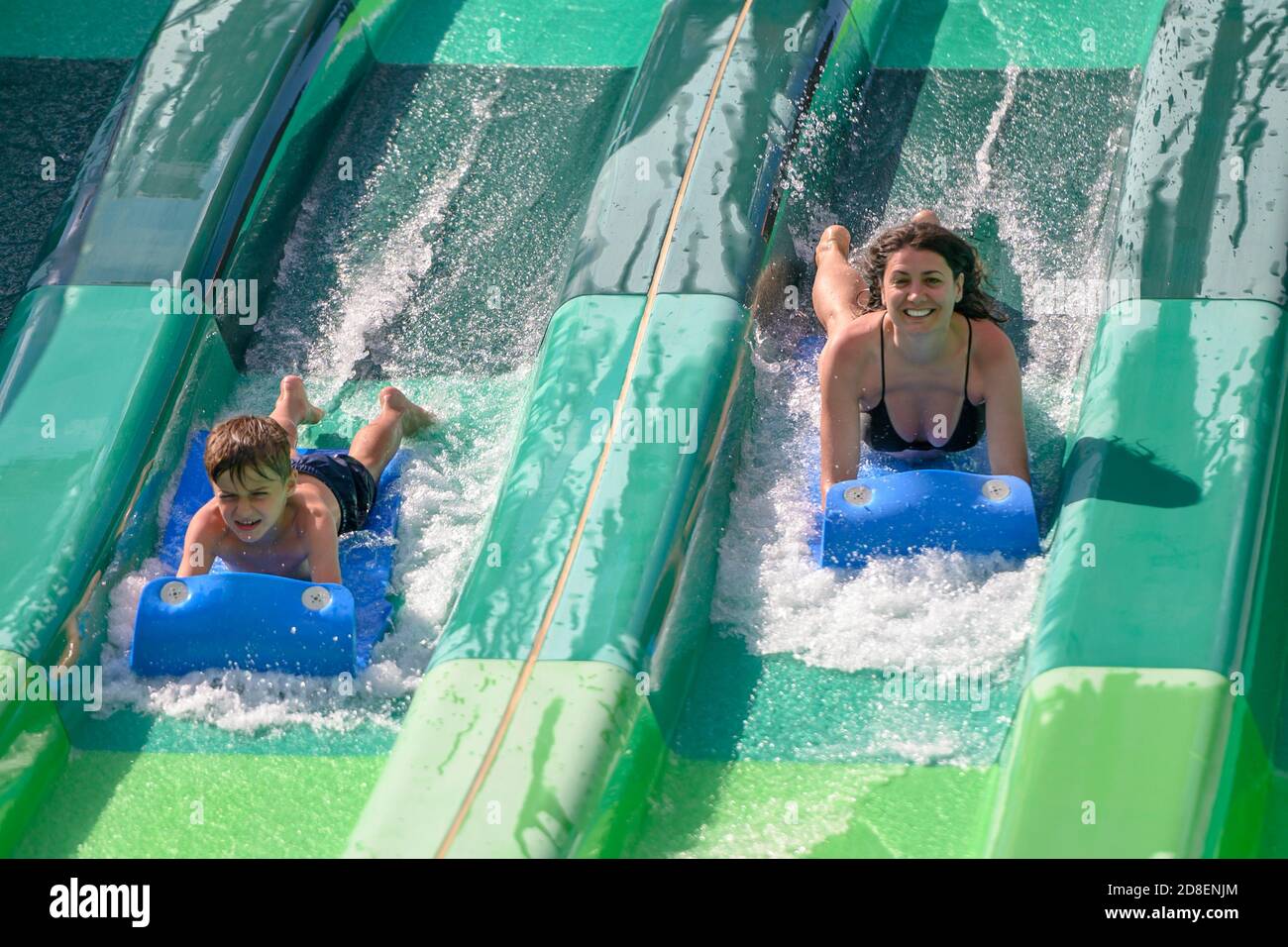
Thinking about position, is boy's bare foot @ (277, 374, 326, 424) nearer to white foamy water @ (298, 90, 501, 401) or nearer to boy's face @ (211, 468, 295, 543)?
white foamy water @ (298, 90, 501, 401)

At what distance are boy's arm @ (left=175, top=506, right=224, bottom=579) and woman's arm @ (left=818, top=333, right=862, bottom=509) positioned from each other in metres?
1.42

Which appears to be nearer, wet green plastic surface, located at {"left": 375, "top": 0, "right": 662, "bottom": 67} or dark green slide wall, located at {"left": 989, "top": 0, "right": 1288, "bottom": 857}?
dark green slide wall, located at {"left": 989, "top": 0, "right": 1288, "bottom": 857}

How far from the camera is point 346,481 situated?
13.9 ft

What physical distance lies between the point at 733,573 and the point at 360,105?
8.17 ft

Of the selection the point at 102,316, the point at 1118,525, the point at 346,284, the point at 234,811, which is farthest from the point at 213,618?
the point at 1118,525

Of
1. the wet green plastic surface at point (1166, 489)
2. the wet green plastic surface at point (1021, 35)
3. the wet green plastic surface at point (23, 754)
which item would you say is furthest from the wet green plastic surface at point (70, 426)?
the wet green plastic surface at point (1021, 35)

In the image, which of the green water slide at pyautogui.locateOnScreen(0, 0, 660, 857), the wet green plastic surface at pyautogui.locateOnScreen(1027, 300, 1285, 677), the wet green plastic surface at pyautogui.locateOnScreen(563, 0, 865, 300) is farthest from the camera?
the wet green plastic surface at pyautogui.locateOnScreen(563, 0, 865, 300)

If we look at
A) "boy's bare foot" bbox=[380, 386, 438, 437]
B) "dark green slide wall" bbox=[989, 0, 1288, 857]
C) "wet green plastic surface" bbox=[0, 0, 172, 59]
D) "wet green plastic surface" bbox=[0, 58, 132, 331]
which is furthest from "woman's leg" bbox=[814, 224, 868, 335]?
"wet green plastic surface" bbox=[0, 0, 172, 59]

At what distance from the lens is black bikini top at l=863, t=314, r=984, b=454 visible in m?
4.17

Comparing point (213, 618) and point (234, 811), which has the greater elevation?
point (213, 618)

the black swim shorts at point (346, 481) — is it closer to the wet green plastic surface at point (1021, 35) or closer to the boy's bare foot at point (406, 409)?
the boy's bare foot at point (406, 409)

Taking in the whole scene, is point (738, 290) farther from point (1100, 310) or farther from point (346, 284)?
point (346, 284)
